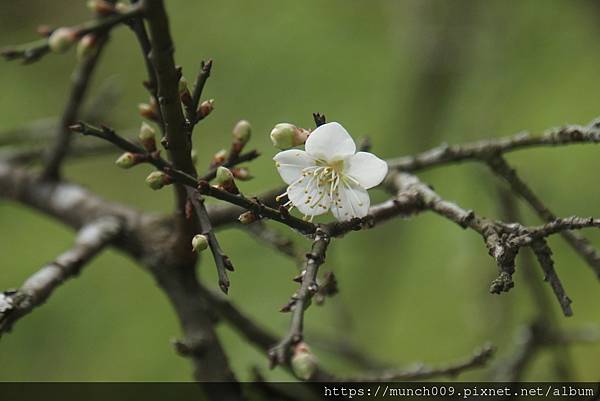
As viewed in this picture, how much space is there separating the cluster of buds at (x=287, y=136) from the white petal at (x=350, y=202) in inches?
2.8

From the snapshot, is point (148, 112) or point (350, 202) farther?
point (148, 112)

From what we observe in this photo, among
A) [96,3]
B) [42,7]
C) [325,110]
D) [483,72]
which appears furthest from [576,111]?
[42,7]

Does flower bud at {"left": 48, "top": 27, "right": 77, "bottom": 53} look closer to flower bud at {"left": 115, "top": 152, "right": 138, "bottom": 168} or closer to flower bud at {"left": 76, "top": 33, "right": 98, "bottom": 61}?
flower bud at {"left": 76, "top": 33, "right": 98, "bottom": 61}

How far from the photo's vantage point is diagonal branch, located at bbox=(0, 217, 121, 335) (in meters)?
0.78

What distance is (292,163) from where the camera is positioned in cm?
81

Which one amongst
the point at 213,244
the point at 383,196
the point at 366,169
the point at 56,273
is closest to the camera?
the point at 213,244

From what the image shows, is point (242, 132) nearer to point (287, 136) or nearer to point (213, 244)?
point (287, 136)

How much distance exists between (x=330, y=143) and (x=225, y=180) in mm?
136

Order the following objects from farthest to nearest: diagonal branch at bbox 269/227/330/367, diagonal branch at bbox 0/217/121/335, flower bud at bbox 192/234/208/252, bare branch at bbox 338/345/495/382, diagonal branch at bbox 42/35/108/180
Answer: diagonal branch at bbox 42/35/108/180 → bare branch at bbox 338/345/495/382 → diagonal branch at bbox 0/217/121/335 → flower bud at bbox 192/234/208/252 → diagonal branch at bbox 269/227/330/367

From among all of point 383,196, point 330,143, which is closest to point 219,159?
point 330,143

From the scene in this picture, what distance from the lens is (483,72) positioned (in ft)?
7.15

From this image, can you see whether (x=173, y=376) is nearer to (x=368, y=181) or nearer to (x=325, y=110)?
(x=325, y=110)

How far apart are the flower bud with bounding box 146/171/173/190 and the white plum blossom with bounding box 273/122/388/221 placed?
12 cm

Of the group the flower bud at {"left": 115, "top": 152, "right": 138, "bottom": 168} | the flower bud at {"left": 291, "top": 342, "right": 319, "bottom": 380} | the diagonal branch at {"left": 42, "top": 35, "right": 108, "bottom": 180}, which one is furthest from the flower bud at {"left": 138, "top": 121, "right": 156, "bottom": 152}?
the diagonal branch at {"left": 42, "top": 35, "right": 108, "bottom": 180}
